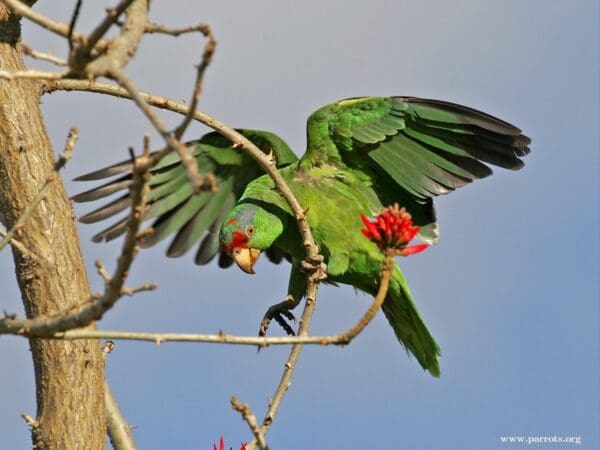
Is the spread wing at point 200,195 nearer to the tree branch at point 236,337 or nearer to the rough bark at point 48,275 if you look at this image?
the rough bark at point 48,275

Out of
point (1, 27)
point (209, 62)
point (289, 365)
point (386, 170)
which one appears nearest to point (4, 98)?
point (1, 27)

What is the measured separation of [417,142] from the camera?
6.14m

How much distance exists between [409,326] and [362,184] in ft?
3.39

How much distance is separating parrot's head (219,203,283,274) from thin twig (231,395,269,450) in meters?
3.20

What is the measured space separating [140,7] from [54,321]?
0.82 metres

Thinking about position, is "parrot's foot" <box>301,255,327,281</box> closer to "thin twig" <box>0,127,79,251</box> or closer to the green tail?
the green tail

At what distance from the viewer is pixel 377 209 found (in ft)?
20.7

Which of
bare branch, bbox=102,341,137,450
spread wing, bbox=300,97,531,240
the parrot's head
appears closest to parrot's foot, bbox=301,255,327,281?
the parrot's head

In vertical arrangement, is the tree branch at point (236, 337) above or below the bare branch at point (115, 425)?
below

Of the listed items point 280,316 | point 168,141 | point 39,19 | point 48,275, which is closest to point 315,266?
point 280,316

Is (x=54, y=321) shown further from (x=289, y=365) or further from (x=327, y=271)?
(x=327, y=271)

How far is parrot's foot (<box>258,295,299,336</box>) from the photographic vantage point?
5812 mm

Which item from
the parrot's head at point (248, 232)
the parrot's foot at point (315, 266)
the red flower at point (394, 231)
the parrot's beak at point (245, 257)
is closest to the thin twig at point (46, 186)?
the red flower at point (394, 231)

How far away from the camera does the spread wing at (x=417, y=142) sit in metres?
5.89
